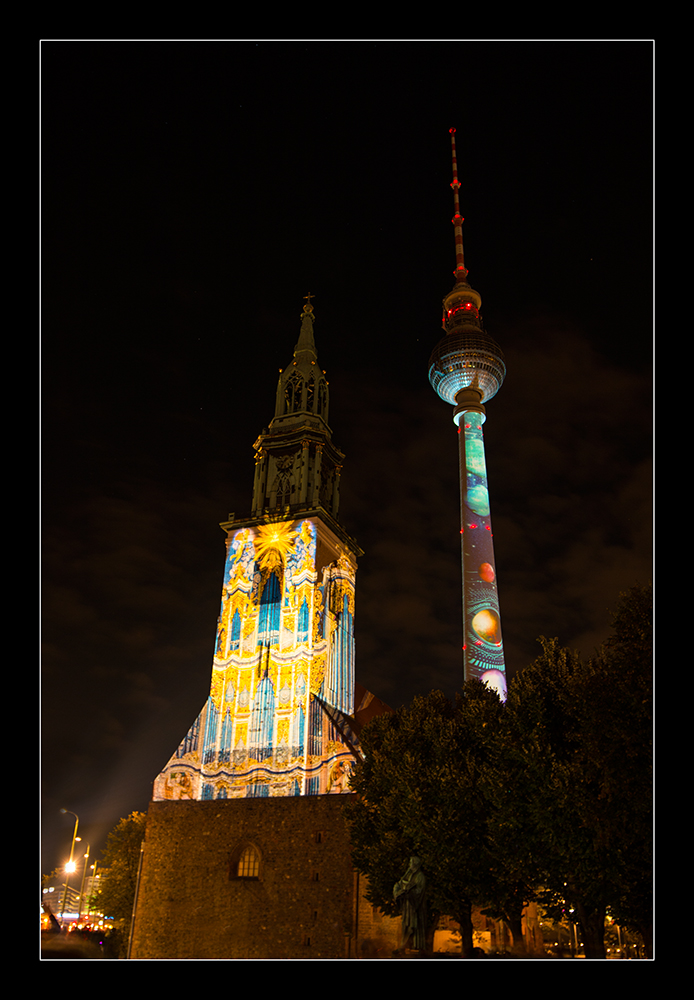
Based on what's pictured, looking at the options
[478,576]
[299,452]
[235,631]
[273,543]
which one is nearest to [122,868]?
[235,631]

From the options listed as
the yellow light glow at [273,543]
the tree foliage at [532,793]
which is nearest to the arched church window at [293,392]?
the yellow light glow at [273,543]

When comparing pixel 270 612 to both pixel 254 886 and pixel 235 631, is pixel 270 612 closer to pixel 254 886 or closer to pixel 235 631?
pixel 235 631

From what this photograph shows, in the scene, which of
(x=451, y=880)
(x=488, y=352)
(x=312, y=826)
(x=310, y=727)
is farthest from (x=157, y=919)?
(x=488, y=352)

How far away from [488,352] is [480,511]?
18519mm

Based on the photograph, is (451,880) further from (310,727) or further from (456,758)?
(310,727)

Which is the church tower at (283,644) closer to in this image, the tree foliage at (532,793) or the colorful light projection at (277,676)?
the colorful light projection at (277,676)

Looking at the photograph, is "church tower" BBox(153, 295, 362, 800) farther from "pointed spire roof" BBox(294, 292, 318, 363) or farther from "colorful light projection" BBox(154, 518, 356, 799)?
"pointed spire roof" BBox(294, 292, 318, 363)

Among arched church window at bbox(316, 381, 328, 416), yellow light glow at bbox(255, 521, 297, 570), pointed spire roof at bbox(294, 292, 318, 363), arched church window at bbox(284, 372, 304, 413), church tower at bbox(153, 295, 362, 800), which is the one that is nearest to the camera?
church tower at bbox(153, 295, 362, 800)

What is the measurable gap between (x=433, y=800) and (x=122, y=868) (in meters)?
38.9

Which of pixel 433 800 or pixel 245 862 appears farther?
pixel 245 862

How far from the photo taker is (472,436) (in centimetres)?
7131

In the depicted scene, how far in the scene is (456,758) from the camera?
26.0 meters

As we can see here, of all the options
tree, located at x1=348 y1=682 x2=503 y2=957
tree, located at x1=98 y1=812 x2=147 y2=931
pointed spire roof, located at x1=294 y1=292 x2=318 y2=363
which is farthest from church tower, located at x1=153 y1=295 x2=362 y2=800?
tree, located at x1=98 y1=812 x2=147 y2=931

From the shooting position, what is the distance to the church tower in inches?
1554
